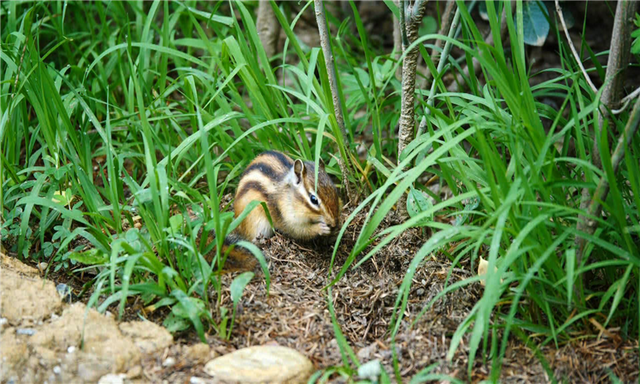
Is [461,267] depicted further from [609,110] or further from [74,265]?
[74,265]

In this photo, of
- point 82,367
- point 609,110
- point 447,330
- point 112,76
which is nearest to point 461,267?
point 447,330

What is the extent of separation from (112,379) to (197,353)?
0.34m

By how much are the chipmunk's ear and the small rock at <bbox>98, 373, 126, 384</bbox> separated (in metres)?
1.43

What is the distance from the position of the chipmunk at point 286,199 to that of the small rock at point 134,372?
0.95 metres

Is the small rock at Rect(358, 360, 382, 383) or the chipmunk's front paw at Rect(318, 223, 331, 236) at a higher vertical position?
the chipmunk's front paw at Rect(318, 223, 331, 236)

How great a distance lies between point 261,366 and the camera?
2.79 meters

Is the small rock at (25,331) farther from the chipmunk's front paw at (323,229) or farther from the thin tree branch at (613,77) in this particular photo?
the thin tree branch at (613,77)

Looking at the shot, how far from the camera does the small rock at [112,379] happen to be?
2732 mm

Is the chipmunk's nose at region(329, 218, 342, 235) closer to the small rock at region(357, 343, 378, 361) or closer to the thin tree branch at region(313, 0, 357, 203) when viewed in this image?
the thin tree branch at region(313, 0, 357, 203)

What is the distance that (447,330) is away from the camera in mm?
3115

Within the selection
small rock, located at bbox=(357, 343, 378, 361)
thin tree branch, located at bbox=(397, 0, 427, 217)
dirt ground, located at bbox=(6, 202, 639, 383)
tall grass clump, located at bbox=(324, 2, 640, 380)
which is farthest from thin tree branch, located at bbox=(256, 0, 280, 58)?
small rock, located at bbox=(357, 343, 378, 361)

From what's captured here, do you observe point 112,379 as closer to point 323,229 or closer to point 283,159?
point 323,229

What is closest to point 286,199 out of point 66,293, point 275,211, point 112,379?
point 275,211

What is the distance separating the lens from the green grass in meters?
2.87
